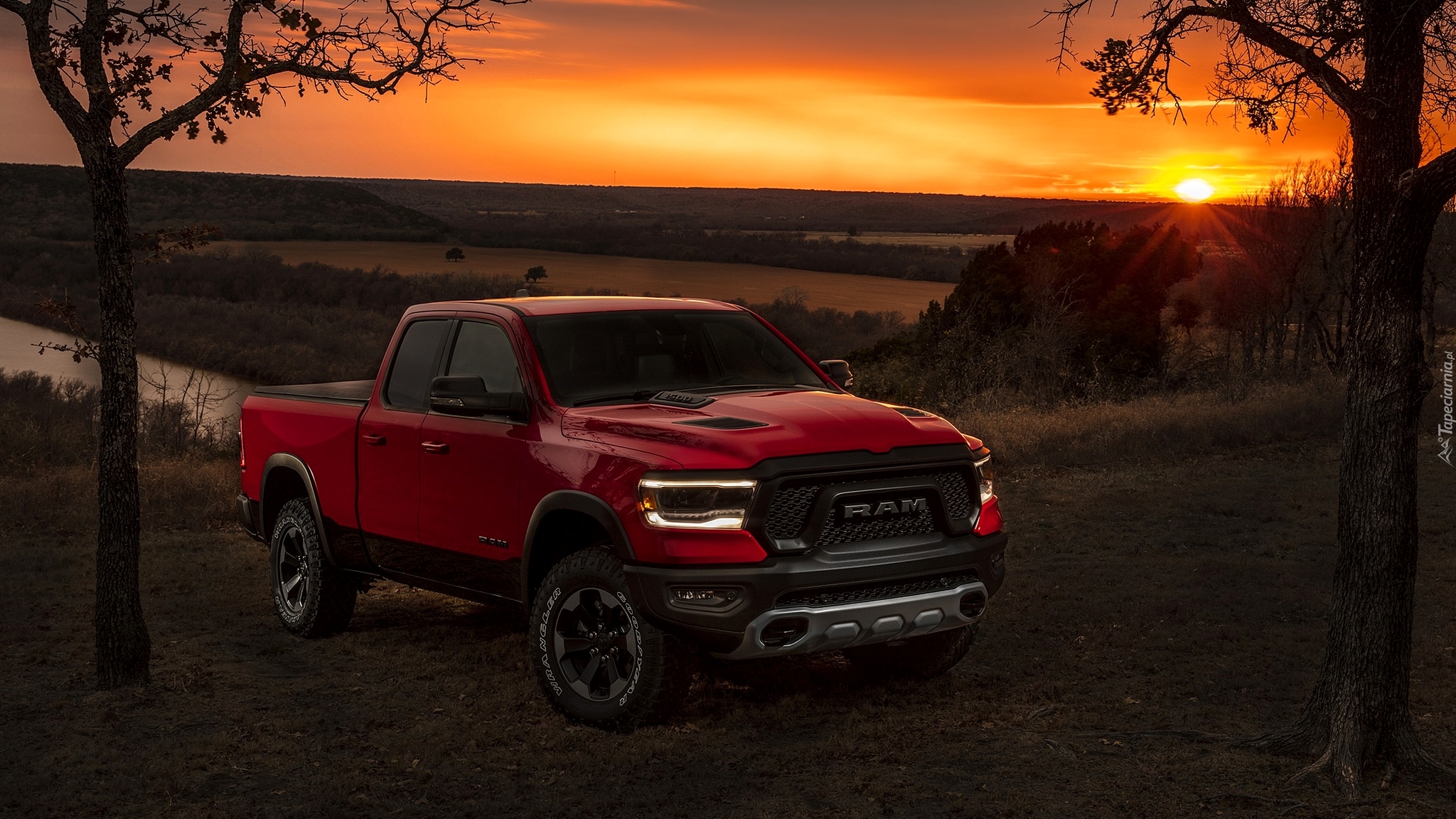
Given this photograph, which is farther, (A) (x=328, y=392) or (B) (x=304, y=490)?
(B) (x=304, y=490)

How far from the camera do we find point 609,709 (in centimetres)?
595

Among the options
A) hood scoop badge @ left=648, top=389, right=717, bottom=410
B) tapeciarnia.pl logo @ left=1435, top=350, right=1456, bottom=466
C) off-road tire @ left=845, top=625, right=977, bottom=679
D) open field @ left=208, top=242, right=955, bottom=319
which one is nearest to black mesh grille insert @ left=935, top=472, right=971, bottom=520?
off-road tire @ left=845, top=625, right=977, bottom=679

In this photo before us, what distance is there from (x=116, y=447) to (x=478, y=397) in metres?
2.00

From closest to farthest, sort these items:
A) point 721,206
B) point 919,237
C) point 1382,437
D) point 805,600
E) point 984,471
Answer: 1. point 1382,437
2. point 805,600
3. point 984,471
4. point 919,237
5. point 721,206

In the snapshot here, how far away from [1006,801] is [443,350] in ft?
12.8

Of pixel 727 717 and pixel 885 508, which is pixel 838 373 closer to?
pixel 885 508

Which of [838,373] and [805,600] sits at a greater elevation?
[838,373]

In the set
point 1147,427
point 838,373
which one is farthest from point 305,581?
point 1147,427

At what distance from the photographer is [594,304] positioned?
7172mm

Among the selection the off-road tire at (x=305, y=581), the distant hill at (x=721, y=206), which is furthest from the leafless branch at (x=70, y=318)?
the distant hill at (x=721, y=206)

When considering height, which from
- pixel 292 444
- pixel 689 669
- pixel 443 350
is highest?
pixel 443 350

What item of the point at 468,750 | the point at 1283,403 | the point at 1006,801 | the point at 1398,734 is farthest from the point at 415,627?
the point at 1283,403

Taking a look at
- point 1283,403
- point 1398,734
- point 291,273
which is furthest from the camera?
point 291,273

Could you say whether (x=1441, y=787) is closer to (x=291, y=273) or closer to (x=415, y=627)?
(x=415, y=627)
